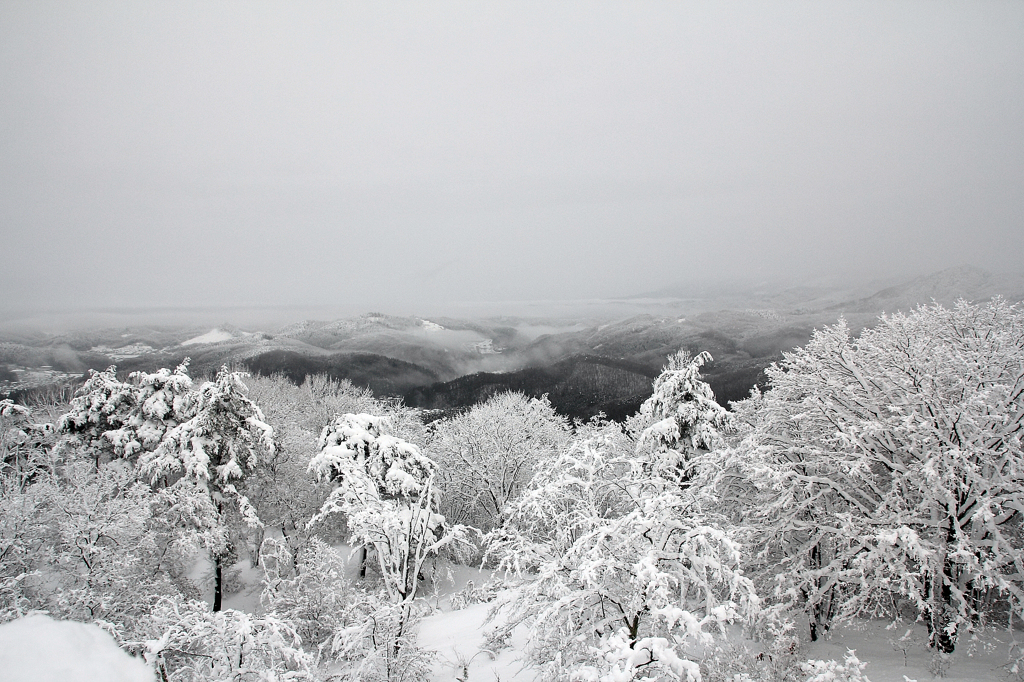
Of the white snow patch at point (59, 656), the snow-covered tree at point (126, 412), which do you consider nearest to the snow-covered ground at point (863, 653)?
the white snow patch at point (59, 656)

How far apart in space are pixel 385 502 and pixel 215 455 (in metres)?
10.1

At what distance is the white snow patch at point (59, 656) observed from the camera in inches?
127

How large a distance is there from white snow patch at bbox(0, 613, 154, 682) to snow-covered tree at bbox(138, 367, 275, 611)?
44.4ft

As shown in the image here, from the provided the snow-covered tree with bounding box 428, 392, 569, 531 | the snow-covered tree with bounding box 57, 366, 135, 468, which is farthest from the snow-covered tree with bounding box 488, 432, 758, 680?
the snow-covered tree with bounding box 57, 366, 135, 468

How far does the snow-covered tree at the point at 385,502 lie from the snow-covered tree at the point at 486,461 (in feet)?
26.4

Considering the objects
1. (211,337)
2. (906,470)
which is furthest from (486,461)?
(211,337)

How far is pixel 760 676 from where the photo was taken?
7410mm

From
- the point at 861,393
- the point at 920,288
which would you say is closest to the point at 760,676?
the point at 861,393

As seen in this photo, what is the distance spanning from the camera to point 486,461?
2617 cm

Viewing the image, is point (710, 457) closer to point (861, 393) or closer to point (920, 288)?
point (861, 393)

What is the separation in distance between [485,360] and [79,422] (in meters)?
121

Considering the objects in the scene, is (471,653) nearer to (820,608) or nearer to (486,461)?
(820,608)

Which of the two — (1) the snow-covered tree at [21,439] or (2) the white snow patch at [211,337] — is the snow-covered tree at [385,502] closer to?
(1) the snow-covered tree at [21,439]

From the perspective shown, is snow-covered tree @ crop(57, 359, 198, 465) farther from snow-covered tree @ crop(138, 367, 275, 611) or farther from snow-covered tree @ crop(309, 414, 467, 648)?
snow-covered tree @ crop(309, 414, 467, 648)
